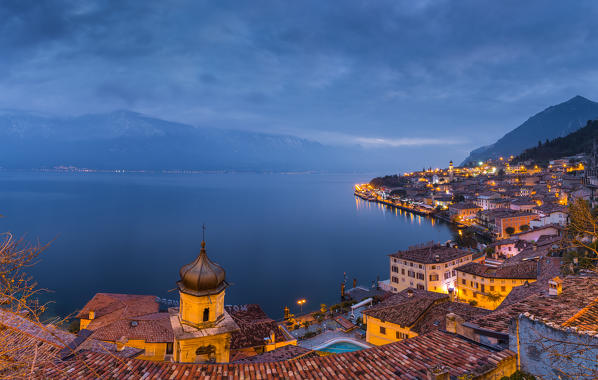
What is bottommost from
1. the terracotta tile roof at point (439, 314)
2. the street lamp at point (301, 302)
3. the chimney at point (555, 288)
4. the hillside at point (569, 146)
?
the street lamp at point (301, 302)

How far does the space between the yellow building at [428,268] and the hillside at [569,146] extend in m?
99.8

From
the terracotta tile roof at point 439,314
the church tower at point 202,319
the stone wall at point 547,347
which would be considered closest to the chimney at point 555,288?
the stone wall at point 547,347

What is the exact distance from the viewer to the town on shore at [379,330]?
5711 millimetres

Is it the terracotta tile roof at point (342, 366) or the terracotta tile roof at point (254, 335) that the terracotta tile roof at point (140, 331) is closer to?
the terracotta tile roof at point (254, 335)

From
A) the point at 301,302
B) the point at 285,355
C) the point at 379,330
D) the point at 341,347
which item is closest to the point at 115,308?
the point at 285,355

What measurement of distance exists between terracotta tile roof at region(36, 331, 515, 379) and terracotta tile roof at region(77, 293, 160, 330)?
17419 mm

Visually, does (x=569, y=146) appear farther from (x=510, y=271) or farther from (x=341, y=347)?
(x=341, y=347)

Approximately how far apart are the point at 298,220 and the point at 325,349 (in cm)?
7281

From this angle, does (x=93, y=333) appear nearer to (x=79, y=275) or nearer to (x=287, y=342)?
(x=287, y=342)

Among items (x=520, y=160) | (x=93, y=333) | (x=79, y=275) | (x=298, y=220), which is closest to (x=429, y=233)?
(x=298, y=220)

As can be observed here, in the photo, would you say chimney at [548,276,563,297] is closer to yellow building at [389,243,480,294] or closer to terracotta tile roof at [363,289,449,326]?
terracotta tile roof at [363,289,449,326]

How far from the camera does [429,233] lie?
71.8 m

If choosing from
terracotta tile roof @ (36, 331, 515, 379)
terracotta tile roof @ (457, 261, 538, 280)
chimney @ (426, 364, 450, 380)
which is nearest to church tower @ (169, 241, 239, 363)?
terracotta tile roof @ (36, 331, 515, 379)

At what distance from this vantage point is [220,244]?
6122 centimetres
